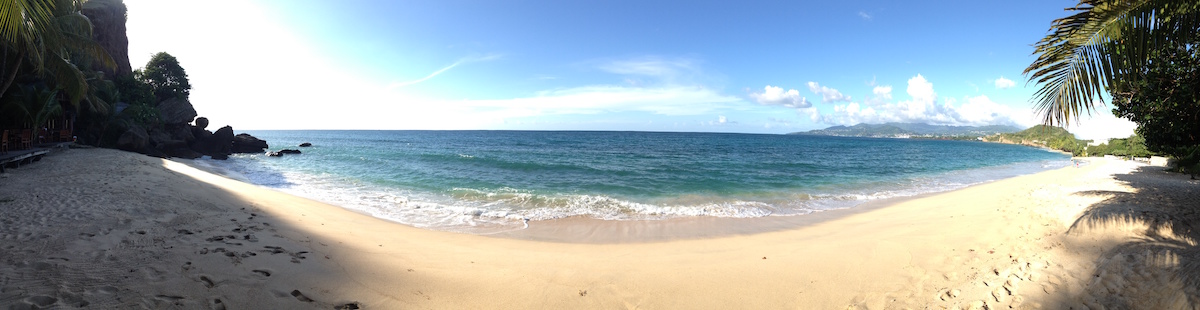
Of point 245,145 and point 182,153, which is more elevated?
point 245,145

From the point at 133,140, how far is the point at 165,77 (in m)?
12.2

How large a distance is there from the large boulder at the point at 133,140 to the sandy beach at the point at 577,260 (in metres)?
19.0

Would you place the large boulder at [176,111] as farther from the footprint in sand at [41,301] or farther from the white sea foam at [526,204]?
the footprint in sand at [41,301]

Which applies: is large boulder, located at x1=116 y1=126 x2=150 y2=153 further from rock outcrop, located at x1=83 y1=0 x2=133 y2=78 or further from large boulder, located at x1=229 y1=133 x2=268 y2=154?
large boulder, located at x1=229 y1=133 x2=268 y2=154

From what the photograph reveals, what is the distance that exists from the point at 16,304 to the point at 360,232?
4562 mm

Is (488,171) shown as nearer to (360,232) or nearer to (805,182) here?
(360,232)

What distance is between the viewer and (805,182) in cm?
1708

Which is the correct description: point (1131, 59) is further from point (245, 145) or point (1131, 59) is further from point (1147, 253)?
point (245, 145)

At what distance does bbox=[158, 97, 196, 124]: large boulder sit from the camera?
1075 inches

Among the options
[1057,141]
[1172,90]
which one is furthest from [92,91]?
[1057,141]

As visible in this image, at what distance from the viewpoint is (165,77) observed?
2977 centimetres

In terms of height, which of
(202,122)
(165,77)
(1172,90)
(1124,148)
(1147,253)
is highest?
(165,77)

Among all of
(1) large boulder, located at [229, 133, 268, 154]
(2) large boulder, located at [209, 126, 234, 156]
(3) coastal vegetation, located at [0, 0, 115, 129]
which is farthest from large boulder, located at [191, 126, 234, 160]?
(3) coastal vegetation, located at [0, 0, 115, 129]

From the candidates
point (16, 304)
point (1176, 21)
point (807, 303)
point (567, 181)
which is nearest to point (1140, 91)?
point (1176, 21)
